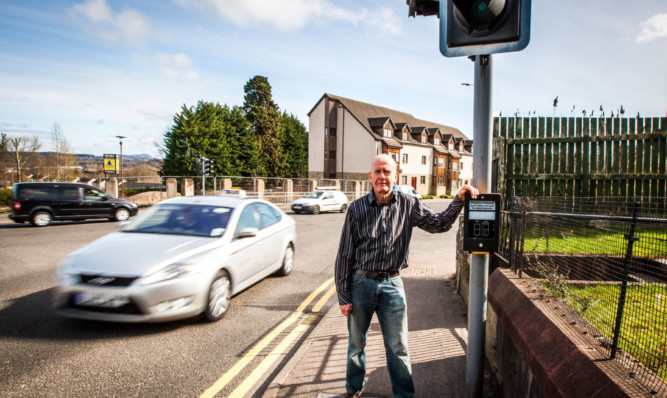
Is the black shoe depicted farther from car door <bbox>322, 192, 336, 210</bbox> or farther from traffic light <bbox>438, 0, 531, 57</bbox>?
car door <bbox>322, 192, 336, 210</bbox>

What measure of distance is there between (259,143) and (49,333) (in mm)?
54109

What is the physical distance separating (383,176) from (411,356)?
6.73ft

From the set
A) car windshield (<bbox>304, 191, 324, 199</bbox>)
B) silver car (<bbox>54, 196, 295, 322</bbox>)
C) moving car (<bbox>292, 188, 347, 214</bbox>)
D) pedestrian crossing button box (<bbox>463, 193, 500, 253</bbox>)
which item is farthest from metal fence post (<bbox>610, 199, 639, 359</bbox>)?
car windshield (<bbox>304, 191, 324, 199</bbox>)

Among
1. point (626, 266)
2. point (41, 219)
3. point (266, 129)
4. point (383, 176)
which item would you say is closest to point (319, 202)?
point (41, 219)

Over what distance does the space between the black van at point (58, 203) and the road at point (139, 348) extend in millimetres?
9871

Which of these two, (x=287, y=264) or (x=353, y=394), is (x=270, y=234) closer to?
(x=287, y=264)

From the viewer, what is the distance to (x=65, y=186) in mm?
16141

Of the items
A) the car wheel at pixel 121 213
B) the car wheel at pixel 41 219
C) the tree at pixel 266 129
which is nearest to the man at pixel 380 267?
the car wheel at pixel 41 219

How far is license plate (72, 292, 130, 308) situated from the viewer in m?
4.41

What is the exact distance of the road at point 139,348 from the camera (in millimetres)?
3473

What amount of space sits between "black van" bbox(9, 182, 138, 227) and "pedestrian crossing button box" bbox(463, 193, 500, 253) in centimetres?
1755

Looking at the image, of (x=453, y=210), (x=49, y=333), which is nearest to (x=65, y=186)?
(x=49, y=333)

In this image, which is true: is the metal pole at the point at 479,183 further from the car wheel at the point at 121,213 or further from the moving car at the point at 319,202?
the moving car at the point at 319,202

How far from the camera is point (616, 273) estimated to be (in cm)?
247
